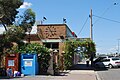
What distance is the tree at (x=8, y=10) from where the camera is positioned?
2671 cm

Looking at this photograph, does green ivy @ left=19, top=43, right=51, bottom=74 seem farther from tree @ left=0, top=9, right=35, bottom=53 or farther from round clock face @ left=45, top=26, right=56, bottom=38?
round clock face @ left=45, top=26, right=56, bottom=38

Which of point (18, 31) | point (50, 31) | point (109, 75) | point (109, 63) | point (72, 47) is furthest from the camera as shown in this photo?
point (109, 63)

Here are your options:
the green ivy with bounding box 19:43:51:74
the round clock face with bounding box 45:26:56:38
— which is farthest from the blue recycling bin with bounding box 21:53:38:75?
the round clock face with bounding box 45:26:56:38

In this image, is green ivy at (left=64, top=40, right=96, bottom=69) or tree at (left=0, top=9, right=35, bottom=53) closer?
tree at (left=0, top=9, right=35, bottom=53)

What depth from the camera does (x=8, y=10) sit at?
27.2 meters

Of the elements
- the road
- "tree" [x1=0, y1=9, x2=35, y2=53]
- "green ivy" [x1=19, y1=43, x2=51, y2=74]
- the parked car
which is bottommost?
the road

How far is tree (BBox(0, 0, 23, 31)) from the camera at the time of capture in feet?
87.6

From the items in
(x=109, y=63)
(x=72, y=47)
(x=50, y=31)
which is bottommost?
(x=109, y=63)

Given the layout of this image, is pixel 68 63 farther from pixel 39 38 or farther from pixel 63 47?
pixel 39 38

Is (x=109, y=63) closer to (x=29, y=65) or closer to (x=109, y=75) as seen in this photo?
(x=109, y=75)

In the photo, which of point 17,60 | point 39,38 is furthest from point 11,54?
point 39,38

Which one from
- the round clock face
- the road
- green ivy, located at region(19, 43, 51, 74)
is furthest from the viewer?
the round clock face

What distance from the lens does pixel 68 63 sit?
3756cm

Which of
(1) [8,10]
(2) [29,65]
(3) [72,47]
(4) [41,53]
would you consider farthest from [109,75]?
(1) [8,10]
